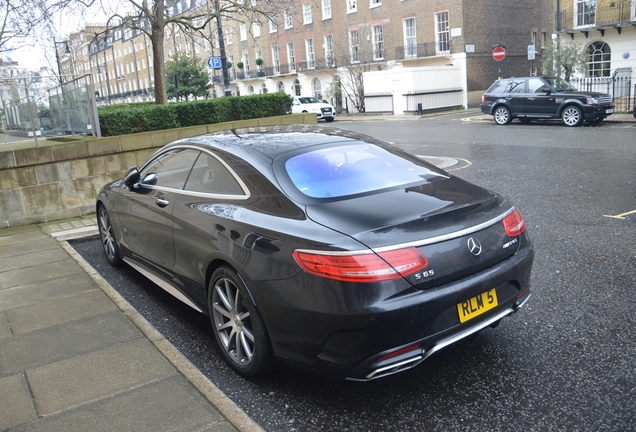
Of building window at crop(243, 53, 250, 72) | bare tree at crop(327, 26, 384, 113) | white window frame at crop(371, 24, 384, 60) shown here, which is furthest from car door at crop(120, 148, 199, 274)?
building window at crop(243, 53, 250, 72)

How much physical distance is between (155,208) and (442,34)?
116ft

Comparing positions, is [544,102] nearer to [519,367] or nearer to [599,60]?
[599,60]

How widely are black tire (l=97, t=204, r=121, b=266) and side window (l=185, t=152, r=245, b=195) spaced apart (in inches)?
81.5

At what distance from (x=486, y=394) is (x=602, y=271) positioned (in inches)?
102

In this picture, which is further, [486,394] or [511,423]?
[486,394]

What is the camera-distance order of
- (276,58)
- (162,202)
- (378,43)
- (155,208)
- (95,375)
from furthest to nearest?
1. (276,58)
2. (378,43)
3. (155,208)
4. (162,202)
5. (95,375)

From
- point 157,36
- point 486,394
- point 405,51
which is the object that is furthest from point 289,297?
point 405,51

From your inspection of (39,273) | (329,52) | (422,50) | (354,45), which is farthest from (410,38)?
(39,273)

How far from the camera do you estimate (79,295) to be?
5.52m

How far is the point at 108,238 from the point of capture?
6496 millimetres

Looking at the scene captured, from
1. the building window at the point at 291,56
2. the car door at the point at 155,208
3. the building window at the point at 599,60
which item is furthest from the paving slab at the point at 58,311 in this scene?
the building window at the point at 291,56

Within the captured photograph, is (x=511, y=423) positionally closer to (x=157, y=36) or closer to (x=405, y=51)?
(x=157, y=36)

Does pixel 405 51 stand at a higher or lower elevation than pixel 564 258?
higher

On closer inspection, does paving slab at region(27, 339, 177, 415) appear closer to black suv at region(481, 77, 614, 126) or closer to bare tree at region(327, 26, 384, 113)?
black suv at region(481, 77, 614, 126)
